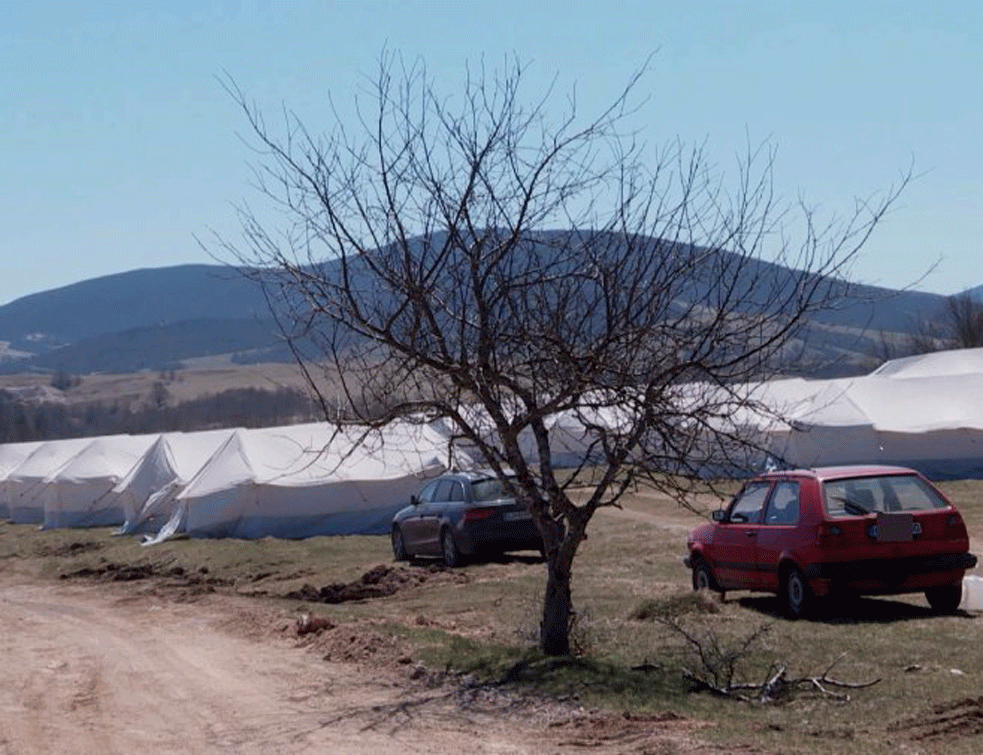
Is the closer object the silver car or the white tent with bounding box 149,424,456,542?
the silver car

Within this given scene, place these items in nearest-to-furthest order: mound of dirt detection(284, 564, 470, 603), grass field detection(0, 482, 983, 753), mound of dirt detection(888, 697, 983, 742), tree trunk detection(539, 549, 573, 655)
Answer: mound of dirt detection(888, 697, 983, 742)
grass field detection(0, 482, 983, 753)
tree trunk detection(539, 549, 573, 655)
mound of dirt detection(284, 564, 470, 603)

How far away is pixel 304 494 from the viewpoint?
116 feet

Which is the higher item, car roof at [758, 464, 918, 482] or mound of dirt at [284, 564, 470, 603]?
car roof at [758, 464, 918, 482]

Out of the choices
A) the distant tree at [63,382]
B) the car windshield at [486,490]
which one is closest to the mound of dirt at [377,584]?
the car windshield at [486,490]

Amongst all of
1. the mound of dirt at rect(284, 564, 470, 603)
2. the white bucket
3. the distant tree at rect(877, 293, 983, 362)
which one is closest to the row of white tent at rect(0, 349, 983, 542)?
the mound of dirt at rect(284, 564, 470, 603)

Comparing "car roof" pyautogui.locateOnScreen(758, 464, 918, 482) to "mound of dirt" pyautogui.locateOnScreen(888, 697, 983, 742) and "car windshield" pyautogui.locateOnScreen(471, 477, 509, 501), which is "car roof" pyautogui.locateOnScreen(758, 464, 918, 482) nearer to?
"mound of dirt" pyautogui.locateOnScreen(888, 697, 983, 742)

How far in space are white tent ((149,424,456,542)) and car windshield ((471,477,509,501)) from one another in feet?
28.4

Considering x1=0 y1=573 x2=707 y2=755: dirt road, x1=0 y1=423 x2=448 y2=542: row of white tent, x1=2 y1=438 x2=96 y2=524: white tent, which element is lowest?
x1=0 y1=573 x2=707 y2=755: dirt road

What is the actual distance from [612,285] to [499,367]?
117cm

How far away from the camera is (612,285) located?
12883mm

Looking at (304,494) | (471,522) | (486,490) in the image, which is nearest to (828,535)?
(471,522)

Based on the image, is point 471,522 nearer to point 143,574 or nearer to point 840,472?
point 143,574

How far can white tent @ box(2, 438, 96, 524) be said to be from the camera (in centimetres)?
A: 5312

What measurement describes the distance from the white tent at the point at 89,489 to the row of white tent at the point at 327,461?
0.04 meters
